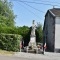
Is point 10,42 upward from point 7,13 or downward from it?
downward

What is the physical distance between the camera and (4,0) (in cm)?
6103

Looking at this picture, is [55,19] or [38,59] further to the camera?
[55,19]

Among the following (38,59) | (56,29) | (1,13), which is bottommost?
(38,59)

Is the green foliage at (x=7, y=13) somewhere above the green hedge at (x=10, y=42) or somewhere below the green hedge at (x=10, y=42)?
above

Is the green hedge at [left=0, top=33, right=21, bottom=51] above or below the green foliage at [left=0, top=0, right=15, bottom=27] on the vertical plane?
below

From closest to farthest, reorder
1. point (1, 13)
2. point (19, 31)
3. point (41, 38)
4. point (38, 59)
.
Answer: point (38, 59), point (19, 31), point (41, 38), point (1, 13)

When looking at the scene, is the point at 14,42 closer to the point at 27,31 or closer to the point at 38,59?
the point at 38,59

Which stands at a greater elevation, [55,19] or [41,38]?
[55,19]

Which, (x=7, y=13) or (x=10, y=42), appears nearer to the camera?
(x=10, y=42)

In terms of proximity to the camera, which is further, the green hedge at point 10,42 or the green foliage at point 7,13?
the green foliage at point 7,13

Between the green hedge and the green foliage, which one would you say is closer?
the green hedge

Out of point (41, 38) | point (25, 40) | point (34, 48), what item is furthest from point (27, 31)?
point (34, 48)

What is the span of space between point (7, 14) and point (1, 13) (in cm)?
265

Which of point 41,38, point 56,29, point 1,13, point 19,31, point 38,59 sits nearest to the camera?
point 38,59
